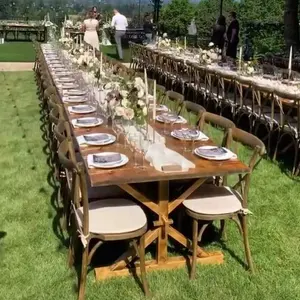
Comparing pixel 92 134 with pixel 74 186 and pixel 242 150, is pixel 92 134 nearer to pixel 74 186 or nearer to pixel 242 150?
pixel 74 186

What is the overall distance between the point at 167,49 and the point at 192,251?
8.21m

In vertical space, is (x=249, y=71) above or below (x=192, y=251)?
above

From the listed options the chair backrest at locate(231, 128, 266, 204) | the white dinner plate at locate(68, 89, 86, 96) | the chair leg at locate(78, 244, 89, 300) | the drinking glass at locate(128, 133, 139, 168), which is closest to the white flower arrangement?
the white dinner plate at locate(68, 89, 86, 96)

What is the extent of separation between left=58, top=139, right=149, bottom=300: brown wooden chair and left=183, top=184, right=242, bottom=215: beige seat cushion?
36 centimetres

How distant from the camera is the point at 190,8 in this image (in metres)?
54.8

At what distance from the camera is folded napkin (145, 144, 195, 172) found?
2928 millimetres

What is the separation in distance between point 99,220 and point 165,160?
1.69 ft

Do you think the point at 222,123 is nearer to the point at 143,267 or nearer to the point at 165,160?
the point at 165,160

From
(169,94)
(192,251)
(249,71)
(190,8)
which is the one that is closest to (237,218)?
(192,251)

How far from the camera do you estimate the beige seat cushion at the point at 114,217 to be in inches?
111

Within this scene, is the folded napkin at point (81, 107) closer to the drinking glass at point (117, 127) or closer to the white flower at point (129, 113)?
the drinking glass at point (117, 127)

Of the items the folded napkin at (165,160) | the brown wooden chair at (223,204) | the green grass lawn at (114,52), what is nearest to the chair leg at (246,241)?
the brown wooden chair at (223,204)

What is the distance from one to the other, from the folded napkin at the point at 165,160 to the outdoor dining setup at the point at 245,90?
206 cm

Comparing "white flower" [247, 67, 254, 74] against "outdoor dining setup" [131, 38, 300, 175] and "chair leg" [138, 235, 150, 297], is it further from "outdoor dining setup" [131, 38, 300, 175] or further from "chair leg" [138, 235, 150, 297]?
"chair leg" [138, 235, 150, 297]
